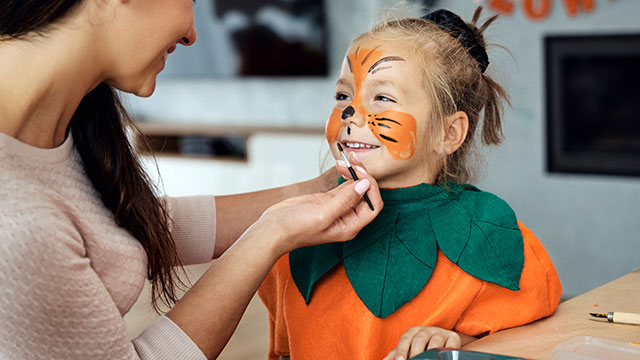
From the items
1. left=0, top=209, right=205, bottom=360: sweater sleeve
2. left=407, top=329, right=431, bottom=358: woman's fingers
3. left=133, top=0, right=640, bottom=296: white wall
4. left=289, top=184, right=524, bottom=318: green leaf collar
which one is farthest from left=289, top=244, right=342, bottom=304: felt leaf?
left=133, top=0, right=640, bottom=296: white wall

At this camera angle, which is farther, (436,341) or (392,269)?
(392,269)

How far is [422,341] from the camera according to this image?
0.91 metres

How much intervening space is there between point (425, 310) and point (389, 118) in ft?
0.96

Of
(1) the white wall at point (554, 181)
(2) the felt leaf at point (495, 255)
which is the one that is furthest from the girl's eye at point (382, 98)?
(1) the white wall at point (554, 181)

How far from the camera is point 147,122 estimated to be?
5.08m

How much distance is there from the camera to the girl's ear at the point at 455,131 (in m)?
1.13

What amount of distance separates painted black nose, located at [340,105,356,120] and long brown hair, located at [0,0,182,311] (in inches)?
13.3

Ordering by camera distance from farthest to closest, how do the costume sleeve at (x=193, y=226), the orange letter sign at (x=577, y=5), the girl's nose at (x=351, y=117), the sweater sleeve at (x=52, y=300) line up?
1. the orange letter sign at (x=577, y=5)
2. the costume sleeve at (x=193, y=226)
3. the girl's nose at (x=351, y=117)
4. the sweater sleeve at (x=52, y=300)

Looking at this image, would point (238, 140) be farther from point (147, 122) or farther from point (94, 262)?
point (94, 262)

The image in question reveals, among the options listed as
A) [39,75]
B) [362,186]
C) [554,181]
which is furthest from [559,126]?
[39,75]

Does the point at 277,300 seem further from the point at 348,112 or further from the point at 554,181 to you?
the point at 554,181

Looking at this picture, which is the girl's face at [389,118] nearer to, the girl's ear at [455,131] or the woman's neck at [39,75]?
the girl's ear at [455,131]

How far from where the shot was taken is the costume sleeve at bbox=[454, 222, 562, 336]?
980 millimetres

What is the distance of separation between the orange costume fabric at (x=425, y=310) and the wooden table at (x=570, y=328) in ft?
0.09
